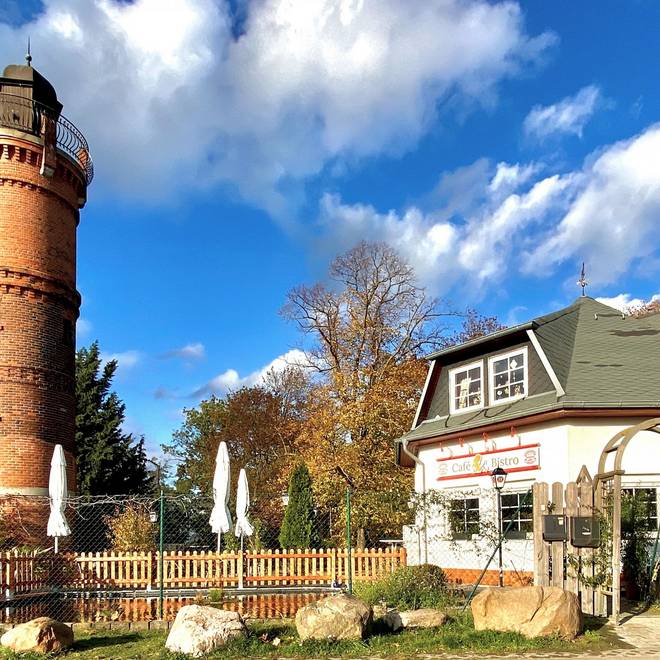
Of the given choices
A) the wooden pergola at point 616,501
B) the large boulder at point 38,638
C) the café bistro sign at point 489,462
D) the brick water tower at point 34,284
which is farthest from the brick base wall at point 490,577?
the brick water tower at point 34,284

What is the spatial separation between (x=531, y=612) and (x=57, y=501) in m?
10.0

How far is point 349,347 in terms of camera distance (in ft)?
106

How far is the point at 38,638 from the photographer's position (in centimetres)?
962

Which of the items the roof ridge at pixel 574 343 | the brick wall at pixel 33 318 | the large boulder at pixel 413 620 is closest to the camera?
the large boulder at pixel 413 620

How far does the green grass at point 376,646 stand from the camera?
9.43 metres

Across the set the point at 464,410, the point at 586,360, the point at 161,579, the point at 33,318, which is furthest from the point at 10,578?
the point at 586,360

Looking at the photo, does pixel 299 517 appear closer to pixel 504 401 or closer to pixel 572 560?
pixel 504 401

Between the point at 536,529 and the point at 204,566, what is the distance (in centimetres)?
683

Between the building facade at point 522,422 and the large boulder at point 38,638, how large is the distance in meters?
8.03

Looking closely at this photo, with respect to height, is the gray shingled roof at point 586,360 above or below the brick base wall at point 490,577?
above

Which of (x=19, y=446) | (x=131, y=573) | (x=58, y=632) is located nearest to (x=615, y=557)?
(x=58, y=632)

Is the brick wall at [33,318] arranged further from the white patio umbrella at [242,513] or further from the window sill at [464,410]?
the window sill at [464,410]

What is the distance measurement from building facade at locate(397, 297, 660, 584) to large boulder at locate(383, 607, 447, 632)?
435 centimetres

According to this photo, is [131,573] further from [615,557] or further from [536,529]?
[615,557]
